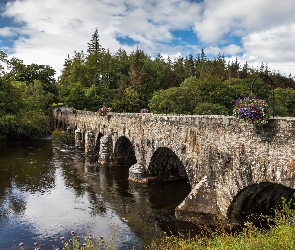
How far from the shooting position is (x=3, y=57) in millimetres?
43906

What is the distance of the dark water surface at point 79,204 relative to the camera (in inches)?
508

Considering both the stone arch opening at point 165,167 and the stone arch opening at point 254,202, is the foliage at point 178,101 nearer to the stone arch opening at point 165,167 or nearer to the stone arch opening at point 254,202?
the stone arch opening at point 165,167

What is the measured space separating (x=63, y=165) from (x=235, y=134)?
689 inches

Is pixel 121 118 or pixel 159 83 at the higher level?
pixel 159 83

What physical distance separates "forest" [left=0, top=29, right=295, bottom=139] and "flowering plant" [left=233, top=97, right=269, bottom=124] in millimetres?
12854

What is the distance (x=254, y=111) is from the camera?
9914mm

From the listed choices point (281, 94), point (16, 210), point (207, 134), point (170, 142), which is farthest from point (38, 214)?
point (281, 94)

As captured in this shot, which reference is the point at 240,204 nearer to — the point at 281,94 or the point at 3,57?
the point at 281,94

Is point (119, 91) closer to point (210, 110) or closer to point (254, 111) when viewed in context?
point (210, 110)

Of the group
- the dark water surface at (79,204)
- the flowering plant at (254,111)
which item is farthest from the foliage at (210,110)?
the flowering plant at (254,111)

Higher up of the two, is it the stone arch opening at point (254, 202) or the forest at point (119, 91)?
the forest at point (119, 91)

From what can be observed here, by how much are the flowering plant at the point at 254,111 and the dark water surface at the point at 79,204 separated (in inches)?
214

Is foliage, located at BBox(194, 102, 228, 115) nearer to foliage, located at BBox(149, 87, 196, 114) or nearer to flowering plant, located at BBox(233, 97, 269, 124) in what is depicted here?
foliage, located at BBox(149, 87, 196, 114)

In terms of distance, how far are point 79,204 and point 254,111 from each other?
33.8 ft
